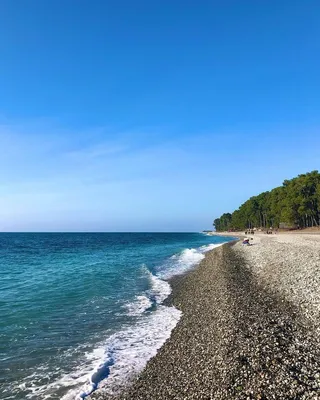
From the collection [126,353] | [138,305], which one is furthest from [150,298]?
[126,353]

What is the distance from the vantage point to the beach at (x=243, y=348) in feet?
29.9

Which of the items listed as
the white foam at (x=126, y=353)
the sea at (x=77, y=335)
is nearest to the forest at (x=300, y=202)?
the sea at (x=77, y=335)

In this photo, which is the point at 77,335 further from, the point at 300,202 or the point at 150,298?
the point at 300,202

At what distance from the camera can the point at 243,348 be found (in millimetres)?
11695

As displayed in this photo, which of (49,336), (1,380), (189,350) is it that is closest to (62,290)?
(49,336)

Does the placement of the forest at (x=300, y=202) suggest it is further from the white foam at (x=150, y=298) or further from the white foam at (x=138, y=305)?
the white foam at (x=138, y=305)

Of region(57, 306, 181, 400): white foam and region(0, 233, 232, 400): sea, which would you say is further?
region(0, 233, 232, 400): sea

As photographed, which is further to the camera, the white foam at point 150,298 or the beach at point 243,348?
the white foam at point 150,298

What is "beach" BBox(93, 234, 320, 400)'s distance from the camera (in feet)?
29.9

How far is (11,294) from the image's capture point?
2664cm

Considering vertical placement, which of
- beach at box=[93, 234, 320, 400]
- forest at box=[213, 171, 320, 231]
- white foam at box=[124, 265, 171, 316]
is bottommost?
white foam at box=[124, 265, 171, 316]

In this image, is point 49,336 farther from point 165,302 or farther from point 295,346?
point 295,346

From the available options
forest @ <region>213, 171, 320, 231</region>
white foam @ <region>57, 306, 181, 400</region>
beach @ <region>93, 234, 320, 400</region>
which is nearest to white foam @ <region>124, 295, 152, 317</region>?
white foam @ <region>57, 306, 181, 400</region>

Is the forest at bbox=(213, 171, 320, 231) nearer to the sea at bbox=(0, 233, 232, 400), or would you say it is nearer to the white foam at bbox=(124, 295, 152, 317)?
the sea at bbox=(0, 233, 232, 400)
